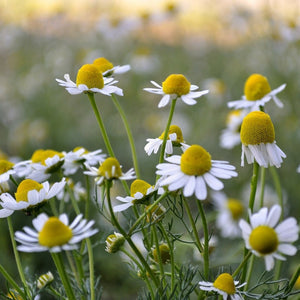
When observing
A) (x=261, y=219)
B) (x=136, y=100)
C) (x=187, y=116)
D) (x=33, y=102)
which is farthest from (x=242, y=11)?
(x=261, y=219)

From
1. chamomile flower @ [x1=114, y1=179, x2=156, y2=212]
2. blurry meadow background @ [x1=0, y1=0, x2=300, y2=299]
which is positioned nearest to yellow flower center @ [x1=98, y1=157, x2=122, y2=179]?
chamomile flower @ [x1=114, y1=179, x2=156, y2=212]

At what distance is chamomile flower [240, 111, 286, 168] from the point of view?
67 centimetres

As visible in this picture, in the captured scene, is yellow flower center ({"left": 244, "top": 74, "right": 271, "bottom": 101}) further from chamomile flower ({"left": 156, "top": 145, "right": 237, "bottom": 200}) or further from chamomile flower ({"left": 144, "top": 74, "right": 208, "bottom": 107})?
chamomile flower ({"left": 156, "top": 145, "right": 237, "bottom": 200})

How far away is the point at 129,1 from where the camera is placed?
3352 mm

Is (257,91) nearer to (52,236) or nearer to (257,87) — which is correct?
(257,87)

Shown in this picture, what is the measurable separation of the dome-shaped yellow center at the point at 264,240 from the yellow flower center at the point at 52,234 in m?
0.22

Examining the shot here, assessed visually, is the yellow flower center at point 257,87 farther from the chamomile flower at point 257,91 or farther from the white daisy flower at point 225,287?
the white daisy flower at point 225,287

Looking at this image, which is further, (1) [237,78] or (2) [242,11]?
(1) [237,78]

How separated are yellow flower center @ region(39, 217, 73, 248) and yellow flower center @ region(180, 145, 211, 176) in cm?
17

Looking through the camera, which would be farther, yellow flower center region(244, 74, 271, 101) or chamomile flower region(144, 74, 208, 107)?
yellow flower center region(244, 74, 271, 101)

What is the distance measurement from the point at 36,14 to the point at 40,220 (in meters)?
3.03

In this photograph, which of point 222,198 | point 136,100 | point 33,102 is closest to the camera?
point 222,198

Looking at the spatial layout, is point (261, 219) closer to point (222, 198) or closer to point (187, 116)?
point (222, 198)

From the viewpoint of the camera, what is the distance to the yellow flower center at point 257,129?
26.2 inches
